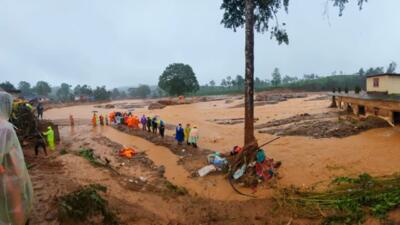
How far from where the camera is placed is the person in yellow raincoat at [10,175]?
9.36 ft

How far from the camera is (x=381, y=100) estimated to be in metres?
16.0

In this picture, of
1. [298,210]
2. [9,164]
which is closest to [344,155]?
[298,210]

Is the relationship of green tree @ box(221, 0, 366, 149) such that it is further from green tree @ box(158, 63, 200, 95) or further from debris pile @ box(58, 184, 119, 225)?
green tree @ box(158, 63, 200, 95)

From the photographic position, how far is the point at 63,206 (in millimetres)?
4949

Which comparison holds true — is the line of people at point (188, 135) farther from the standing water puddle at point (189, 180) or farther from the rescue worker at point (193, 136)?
the standing water puddle at point (189, 180)

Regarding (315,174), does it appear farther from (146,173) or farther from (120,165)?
(120,165)

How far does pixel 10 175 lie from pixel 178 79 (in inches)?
2446

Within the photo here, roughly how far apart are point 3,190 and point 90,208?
2623mm

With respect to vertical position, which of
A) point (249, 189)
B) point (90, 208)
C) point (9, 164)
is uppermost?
point (9, 164)

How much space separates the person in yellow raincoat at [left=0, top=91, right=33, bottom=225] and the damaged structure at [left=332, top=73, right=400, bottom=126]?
1625cm

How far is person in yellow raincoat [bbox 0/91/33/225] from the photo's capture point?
2.85 meters

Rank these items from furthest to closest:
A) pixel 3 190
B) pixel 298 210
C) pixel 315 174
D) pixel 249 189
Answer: pixel 315 174, pixel 249 189, pixel 298 210, pixel 3 190

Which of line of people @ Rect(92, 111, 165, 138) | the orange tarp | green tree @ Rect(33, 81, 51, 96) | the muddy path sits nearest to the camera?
the muddy path

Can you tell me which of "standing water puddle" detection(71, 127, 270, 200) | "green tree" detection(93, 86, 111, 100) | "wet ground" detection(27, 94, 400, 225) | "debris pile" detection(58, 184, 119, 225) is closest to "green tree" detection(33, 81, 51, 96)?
"green tree" detection(93, 86, 111, 100)
